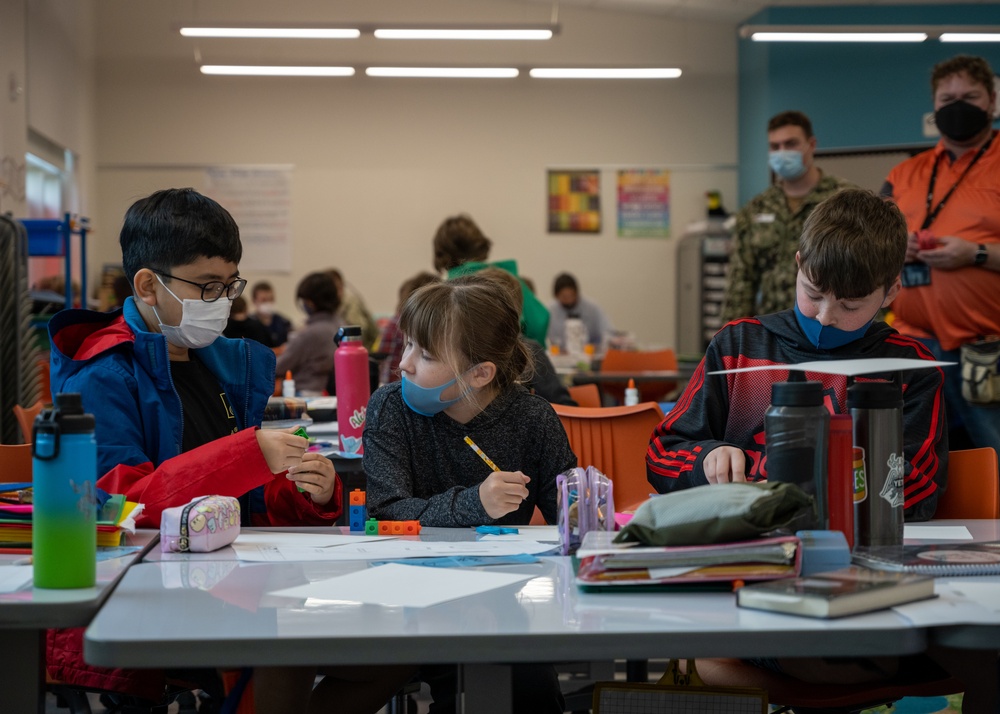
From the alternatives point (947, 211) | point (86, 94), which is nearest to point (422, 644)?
point (947, 211)

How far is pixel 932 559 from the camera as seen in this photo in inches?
49.8

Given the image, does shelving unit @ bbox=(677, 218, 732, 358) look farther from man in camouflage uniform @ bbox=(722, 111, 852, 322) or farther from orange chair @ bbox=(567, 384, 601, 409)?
orange chair @ bbox=(567, 384, 601, 409)

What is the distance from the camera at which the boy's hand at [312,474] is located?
5.59ft

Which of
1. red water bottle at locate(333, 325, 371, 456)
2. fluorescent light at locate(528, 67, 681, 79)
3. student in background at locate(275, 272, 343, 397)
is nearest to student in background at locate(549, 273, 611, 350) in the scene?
fluorescent light at locate(528, 67, 681, 79)

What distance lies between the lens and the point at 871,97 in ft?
30.0

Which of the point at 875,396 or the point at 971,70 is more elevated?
the point at 971,70

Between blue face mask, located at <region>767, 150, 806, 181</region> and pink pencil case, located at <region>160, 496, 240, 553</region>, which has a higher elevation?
blue face mask, located at <region>767, 150, 806, 181</region>

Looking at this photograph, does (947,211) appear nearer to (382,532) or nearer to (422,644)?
(382,532)

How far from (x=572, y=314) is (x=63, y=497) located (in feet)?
26.3

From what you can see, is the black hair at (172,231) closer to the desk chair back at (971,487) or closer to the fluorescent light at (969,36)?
the desk chair back at (971,487)

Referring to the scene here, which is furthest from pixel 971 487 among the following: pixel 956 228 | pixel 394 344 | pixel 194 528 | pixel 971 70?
pixel 394 344

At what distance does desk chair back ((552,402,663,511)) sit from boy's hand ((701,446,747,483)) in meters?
1.06

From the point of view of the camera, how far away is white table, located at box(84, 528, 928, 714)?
981mm

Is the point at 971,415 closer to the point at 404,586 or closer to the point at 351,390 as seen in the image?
the point at 351,390
